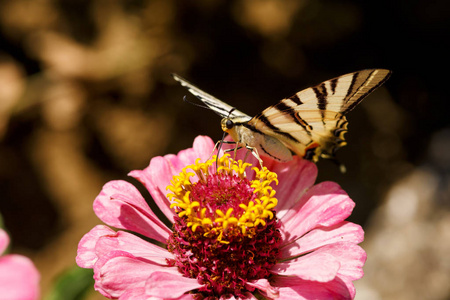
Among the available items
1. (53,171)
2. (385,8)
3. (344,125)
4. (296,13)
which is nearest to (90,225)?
(53,171)

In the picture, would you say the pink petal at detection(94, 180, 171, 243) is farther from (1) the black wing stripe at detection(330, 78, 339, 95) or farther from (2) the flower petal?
(1) the black wing stripe at detection(330, 78, 339, 95)

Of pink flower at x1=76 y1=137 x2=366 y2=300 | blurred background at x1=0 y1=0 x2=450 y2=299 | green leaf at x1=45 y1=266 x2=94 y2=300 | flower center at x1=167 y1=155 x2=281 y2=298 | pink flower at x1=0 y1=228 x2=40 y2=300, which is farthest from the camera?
blurred background at x1=0 y1=0 x2=450 y2=299

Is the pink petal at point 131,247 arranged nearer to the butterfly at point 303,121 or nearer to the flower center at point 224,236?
the flower center at point 224,236

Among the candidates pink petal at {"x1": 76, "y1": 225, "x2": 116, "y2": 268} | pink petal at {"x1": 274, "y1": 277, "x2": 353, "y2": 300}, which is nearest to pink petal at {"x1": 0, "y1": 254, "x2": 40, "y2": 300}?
pink petal at {"x1": 76, "y1": 225, "x2": 116, "y2": 268}

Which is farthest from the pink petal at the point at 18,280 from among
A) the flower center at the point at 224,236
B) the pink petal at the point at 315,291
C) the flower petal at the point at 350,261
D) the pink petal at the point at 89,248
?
the flower petal at the point at 350,261

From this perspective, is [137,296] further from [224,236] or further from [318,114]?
[318,114]
